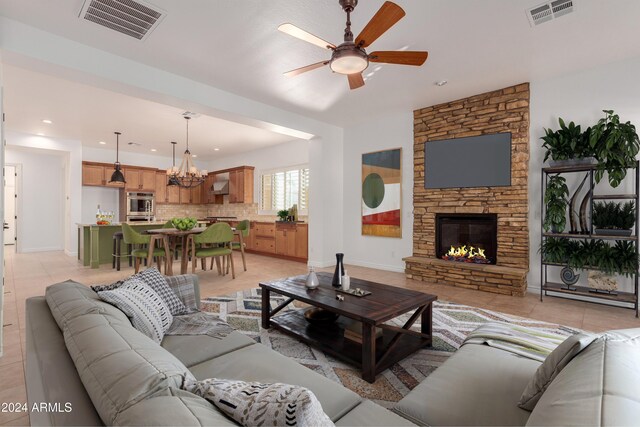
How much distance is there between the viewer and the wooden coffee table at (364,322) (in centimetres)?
202

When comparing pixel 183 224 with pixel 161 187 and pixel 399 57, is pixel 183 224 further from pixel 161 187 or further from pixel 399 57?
pixel 161 187

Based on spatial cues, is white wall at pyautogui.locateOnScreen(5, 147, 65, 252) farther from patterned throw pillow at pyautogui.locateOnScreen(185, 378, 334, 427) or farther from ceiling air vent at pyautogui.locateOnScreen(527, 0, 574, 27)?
ceiling air vent at pyautogui.locateOnScreen(527, 0, 574, 27)

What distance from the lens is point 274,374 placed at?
132cm

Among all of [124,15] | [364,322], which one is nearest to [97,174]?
[124,15]

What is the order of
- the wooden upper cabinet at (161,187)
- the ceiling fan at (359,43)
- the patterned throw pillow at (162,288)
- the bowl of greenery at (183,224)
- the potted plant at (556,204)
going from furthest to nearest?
1. the wooden upper cabinet at (161,187)
2. the bowl of greenery at (183,224)
3. the potted plant at (556,204)
4. the ceiling fan at (359,43)
5. the patterned throw pillow at (162,288)

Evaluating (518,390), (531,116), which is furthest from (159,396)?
(531,116)

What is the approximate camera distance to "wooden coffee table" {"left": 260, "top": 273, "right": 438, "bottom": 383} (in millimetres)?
2023

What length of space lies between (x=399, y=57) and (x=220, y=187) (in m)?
7.55

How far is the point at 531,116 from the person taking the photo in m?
4.18

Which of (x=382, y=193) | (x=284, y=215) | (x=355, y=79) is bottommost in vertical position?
(x=284, y=215)

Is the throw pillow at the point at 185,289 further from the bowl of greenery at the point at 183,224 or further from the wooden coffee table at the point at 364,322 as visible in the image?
the bowl of greenery at the point at 183,224

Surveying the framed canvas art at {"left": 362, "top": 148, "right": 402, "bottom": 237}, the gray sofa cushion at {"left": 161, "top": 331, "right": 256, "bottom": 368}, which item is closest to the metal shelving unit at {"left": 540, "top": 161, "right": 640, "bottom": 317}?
the framed canvas art at {"left": 362, "top": 148, "right": 402, "bottom": 237}

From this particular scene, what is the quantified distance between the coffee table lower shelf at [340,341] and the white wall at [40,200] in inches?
322

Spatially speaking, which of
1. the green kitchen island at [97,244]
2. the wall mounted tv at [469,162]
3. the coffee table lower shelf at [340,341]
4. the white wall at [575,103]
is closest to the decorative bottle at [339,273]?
the coffee table lower shelf at [340,341]
